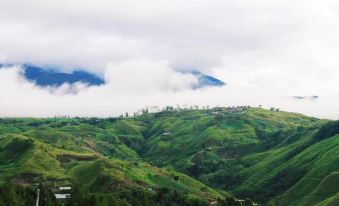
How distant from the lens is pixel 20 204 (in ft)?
646

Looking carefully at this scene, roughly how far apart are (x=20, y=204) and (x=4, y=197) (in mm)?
7370

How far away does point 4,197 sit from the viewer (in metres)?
199
